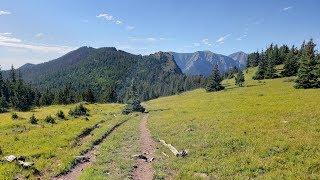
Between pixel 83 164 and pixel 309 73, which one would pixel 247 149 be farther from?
pixel 309 73

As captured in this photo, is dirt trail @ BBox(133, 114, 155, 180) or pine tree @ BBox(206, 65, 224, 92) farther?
pine tree @ BBox(206, 65, 224, 92)

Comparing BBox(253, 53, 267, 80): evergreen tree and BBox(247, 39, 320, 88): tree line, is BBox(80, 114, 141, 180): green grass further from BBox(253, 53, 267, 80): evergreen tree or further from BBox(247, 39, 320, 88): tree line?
BBox(253, 53, 267, 80): evergreen tree

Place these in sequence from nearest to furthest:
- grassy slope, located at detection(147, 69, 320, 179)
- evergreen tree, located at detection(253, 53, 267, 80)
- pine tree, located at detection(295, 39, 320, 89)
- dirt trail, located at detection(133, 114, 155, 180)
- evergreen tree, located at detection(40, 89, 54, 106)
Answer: grassy slope, located at detection(147, 69, 320, 179)
dirt trail, located at detection(133, 114, 155, 180)
pine tree, located at detection(295, 39, 320, 89)
evergreen tree, located at detection(253, 53, 267, 80)
evergreen tree, located at detection(40, 89, 54, 106)

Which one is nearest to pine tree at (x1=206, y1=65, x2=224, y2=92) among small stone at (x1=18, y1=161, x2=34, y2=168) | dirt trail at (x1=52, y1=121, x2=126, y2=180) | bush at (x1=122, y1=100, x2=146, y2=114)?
bush at (x1=122, y1=100, x2=146, y2=114)

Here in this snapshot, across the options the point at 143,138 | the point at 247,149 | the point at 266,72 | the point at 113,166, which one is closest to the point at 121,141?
the point at 143,138

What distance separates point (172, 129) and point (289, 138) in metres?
16.3

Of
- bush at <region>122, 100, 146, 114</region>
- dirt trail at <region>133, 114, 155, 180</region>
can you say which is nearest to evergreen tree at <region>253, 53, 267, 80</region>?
bush at <region>122, 100, 146, 114</region>

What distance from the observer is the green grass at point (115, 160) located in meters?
23.0

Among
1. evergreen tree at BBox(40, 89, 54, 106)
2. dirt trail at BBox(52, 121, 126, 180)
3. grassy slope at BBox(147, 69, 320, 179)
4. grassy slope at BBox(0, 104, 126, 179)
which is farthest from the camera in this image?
evergreen tree at BBox(40, 89, 54, 106)

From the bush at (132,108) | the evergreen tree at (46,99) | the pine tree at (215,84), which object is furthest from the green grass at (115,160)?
the evergreen tree at (46,99)

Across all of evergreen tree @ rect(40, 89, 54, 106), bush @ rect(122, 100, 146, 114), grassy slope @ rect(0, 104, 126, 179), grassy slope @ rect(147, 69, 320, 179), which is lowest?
evergreen tree @ rect(40, 89, 54, 106)

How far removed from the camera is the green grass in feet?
75.4

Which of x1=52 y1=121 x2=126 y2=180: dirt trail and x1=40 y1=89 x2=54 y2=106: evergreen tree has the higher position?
x1=52 y1=121 x2=126 y2=180: dirt trail

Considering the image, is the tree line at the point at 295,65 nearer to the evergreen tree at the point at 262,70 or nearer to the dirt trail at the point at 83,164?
the evergreen tree at the point at 262,70
